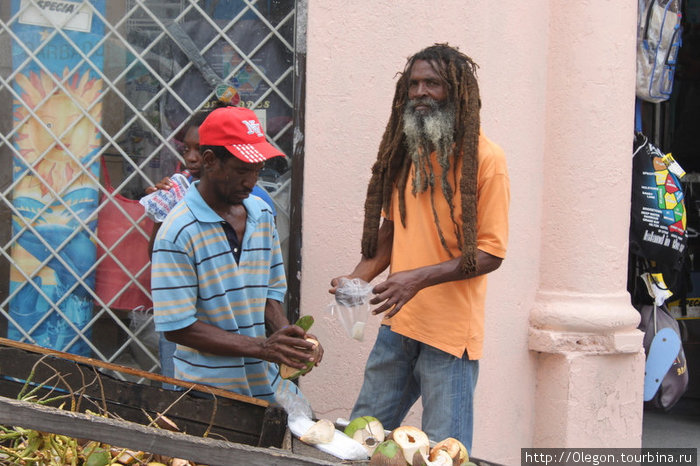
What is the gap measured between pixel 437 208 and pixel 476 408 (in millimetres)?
1446

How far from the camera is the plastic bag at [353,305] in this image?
264cm

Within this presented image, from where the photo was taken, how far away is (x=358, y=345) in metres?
3.65

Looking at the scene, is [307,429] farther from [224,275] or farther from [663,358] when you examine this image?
[663,358]

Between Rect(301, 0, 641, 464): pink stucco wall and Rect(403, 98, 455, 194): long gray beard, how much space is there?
0.83 metres

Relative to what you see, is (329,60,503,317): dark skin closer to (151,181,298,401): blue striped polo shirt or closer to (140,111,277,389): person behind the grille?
Result: (151,181,298,401): blue striped polo shirt

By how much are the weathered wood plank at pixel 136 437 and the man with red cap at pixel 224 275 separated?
1.91 feet

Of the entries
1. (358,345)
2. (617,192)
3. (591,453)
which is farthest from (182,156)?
(591,453)

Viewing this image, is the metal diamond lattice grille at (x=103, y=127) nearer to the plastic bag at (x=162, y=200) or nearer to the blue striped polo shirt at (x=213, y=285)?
the plastic bag at (x=162, y=200)

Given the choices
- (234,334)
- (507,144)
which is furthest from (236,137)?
(507,144)

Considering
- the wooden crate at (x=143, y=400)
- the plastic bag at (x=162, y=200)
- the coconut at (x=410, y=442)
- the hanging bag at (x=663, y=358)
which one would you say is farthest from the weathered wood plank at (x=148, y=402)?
the hanging bag at (x=663, y=358)

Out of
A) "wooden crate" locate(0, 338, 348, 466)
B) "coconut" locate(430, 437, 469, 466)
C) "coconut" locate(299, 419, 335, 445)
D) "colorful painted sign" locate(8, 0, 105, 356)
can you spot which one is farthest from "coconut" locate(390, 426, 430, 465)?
"colorful painted sign" locate(8, 0, 105, 356)

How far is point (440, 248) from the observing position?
8.92ft

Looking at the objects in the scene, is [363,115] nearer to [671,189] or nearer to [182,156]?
[182,156]

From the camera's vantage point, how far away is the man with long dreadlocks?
2.61 metres
